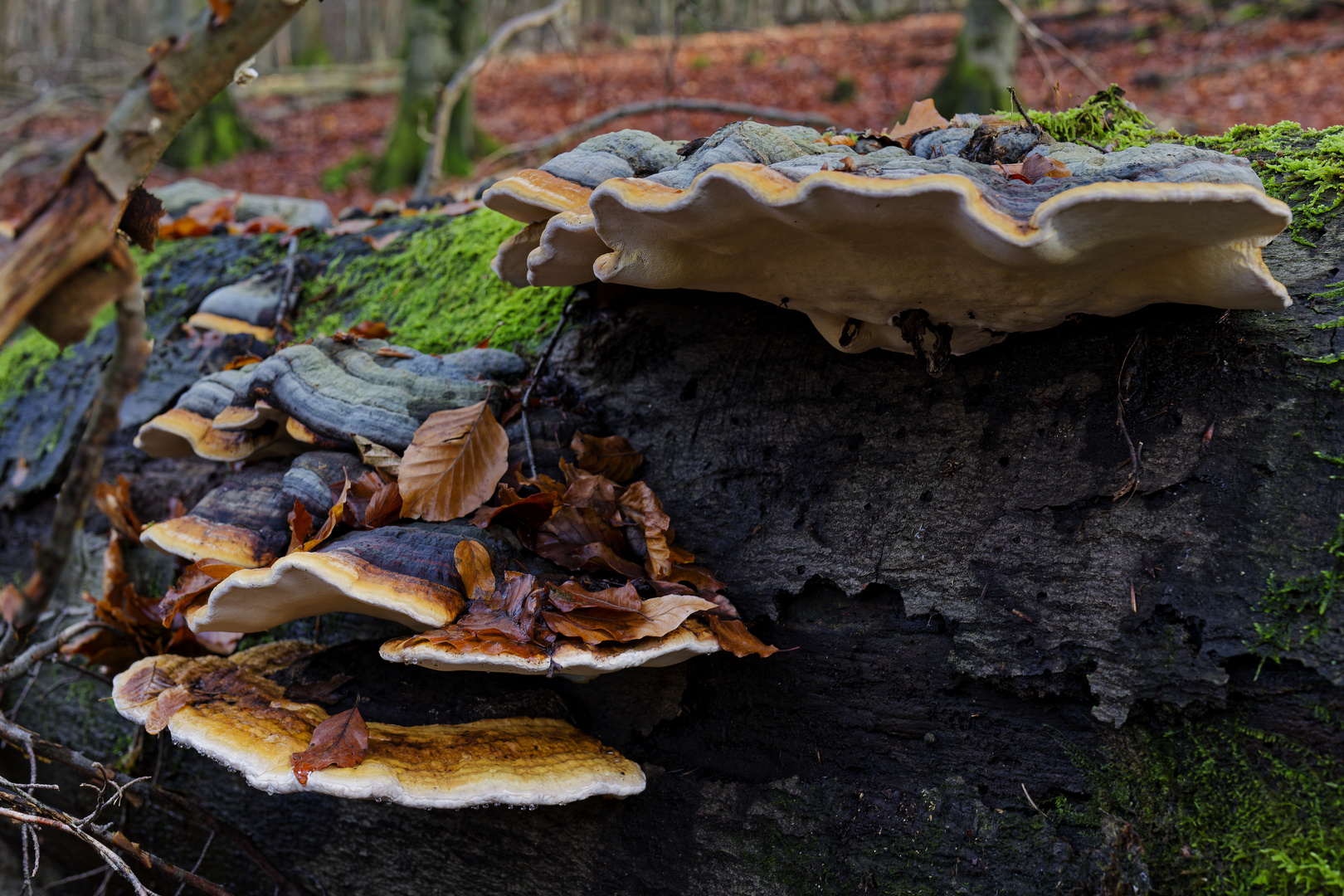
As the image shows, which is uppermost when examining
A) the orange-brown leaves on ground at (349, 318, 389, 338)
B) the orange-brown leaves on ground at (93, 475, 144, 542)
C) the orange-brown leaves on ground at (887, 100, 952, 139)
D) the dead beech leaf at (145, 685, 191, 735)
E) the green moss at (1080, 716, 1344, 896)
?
the orange-brown leaves on ground at (887, 100, 952, 139)

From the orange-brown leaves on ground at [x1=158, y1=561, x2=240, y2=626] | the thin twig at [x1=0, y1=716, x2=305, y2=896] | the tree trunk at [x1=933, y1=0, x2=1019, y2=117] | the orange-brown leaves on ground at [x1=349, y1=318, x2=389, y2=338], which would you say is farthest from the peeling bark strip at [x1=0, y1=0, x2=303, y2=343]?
the tree trunk at [x1=933, y1=0, x2=1019, y2=117]

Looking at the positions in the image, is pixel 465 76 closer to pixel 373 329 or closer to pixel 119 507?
pixel 373 329

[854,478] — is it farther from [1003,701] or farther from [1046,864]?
[1046,864]

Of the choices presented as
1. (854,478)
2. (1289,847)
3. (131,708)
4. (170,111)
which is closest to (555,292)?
(854,478)

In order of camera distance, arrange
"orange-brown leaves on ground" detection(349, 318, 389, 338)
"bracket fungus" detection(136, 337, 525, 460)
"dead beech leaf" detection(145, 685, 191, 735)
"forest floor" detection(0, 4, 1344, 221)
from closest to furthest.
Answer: "dead beech leaf" detection(145, 685, 191, 735), "bracket fungus" detection(136, 337, 525, 460), "orange-brown leaves on ground" detection(349, 318, 389, 338), "forest floor" detection(0, 4, 1344, 221)

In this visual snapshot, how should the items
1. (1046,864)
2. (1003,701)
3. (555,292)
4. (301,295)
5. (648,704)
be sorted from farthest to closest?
(301,295), (555,292), (648,704), (1003,701), (1046,864)

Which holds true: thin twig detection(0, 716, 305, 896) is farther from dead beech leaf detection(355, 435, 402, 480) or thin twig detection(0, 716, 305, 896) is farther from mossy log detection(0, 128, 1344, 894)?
dead beech leaf detection(355, 435, 402, 480)

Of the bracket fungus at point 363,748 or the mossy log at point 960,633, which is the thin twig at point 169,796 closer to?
the mossy log at point 960,633

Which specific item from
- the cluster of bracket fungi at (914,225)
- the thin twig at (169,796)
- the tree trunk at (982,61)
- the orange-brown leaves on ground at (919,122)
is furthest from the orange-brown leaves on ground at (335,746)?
the tree trunk at (982,61)
